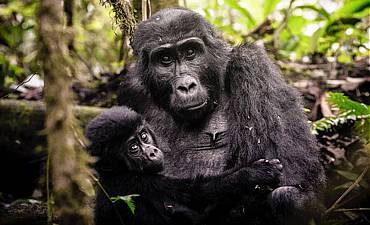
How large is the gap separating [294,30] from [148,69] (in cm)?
461

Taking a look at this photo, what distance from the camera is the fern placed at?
421 cm

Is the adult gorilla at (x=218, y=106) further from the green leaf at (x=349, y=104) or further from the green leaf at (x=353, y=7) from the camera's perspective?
the green leaf at (x=353, y=7)

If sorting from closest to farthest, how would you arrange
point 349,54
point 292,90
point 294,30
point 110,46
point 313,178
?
point 313,178 → point 292,90 → point 349,54 → point 294,30 → point 110,46

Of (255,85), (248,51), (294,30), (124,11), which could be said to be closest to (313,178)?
(255,85)

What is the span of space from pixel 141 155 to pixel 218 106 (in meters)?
0.78

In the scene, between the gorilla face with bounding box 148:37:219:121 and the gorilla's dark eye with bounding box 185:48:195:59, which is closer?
the gorilla face with bounding box 148:37:219:121

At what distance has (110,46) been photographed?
369 inches

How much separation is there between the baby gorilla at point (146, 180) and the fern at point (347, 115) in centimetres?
79

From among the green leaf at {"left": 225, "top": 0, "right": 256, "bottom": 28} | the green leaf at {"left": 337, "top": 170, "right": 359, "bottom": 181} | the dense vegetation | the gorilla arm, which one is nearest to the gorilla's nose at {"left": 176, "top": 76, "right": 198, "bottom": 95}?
the gorilla arm

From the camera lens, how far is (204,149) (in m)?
Result: 4.40

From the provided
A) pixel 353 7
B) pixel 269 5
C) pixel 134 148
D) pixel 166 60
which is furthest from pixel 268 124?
pixel 269 5

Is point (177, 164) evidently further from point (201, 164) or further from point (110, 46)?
point (110, 46)

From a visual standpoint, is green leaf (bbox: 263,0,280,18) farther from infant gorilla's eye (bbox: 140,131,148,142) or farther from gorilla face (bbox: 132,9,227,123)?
infant gorilla's eye (bbox: 140,131,148,142)

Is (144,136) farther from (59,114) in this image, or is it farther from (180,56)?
(59,114)
